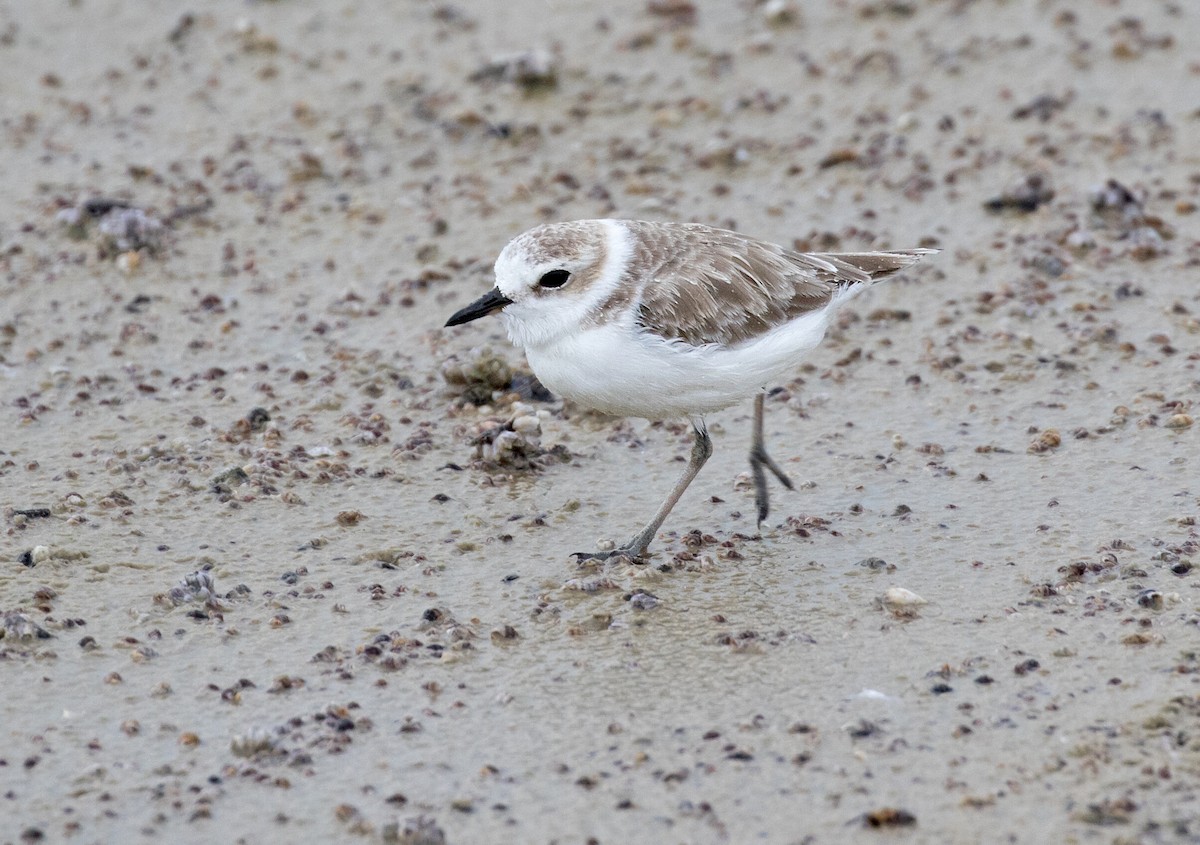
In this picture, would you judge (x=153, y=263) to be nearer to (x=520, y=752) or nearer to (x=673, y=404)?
(x=673, y=404)

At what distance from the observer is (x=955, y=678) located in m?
4.57

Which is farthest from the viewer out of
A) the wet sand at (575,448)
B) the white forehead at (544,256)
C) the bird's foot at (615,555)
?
the bird's foot at (615,555)

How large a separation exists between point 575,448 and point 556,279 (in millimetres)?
1226

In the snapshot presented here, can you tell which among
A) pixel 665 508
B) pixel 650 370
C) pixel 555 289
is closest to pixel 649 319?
pixel 650 370

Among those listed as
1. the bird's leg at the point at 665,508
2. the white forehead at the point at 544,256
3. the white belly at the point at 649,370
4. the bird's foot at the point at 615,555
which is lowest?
the bird's foot at the point at 615,555

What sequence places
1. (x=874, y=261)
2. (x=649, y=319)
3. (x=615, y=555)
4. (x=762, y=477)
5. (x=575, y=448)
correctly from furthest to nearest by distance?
1. (x=575, y=448)
2. (x=874, y=261)
3. (x=762, y=477)
4. (x=615, y=555)
5. (x=649, y=319)

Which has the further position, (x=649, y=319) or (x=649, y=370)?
(x=649, y=319)

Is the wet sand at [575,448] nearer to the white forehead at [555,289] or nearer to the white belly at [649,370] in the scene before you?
the white belly at [649,370]

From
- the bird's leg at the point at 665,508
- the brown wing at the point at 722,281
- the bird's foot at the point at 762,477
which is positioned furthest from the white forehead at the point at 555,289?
the bird's foot at the point at 762,477

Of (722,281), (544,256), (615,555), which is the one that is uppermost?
(544,256)

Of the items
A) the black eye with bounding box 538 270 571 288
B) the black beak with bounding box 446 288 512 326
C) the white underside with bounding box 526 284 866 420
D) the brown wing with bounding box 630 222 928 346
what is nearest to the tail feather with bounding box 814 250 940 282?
the brown wing with bounding box 630 222 928 346

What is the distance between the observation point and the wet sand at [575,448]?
420cm

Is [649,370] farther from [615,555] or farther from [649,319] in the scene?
[615,555]

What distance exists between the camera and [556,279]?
5.33 meters
